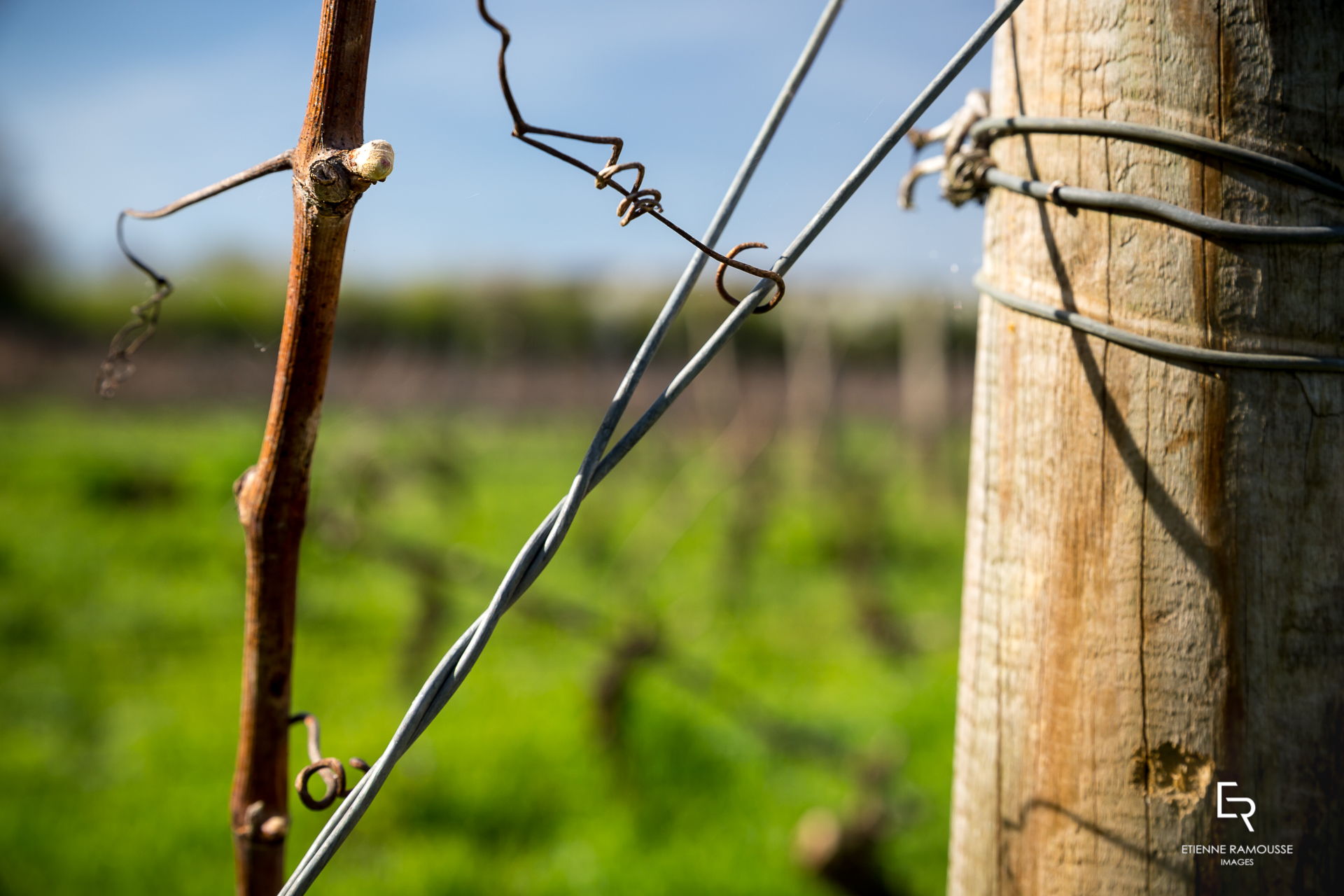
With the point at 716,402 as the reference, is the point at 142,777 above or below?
below

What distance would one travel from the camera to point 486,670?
529cm

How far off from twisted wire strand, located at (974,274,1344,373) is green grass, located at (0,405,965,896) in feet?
9.16

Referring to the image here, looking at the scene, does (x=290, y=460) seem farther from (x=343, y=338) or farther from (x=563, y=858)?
(x=343, y=338)

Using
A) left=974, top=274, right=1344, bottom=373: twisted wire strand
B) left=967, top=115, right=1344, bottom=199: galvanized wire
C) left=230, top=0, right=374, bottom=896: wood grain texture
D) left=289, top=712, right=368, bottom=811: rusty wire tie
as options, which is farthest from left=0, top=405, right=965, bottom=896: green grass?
left=967, top=115, right=1344, bottom=199: galvanized wire

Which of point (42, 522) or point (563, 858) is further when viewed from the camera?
point (42, 522)

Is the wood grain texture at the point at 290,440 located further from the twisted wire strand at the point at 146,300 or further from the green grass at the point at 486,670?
the green grass at the point at 486,670

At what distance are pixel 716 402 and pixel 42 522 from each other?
773 cm

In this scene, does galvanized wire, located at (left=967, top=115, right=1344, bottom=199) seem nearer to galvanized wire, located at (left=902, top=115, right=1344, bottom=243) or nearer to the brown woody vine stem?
galvanized wire, located at (left=902, top=115, right=1344, bottom=243)

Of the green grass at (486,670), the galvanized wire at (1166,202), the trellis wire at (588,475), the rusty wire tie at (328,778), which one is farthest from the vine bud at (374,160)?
the green grass at (486,670)

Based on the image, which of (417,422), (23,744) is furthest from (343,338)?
(23,744)

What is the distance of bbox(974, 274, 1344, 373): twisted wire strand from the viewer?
2.84 feet

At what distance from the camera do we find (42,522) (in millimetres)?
7977

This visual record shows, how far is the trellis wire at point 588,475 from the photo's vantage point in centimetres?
74

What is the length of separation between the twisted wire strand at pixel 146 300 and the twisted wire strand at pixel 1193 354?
0.84m
